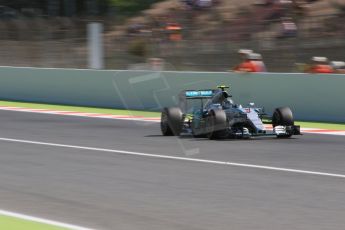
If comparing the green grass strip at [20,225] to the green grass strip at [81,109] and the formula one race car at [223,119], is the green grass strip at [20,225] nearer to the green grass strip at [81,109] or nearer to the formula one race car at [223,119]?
the formula one race car at [223,119]

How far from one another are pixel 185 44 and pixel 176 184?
61.0 feet

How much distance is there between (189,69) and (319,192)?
1645cm

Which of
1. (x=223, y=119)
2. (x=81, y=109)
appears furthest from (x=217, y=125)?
(x=81, y=109)

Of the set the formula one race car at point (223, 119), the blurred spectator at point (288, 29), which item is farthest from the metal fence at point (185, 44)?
the formula one race car at point (223, 119)

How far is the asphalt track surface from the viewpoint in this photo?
658cm

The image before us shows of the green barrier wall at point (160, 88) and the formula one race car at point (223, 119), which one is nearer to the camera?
the formula one race car at point (223, 119)

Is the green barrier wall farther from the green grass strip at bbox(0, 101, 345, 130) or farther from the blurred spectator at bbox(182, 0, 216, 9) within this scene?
the blurred spectator at bbox(182, 0, 216, 9)

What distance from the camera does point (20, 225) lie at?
6.41 metres

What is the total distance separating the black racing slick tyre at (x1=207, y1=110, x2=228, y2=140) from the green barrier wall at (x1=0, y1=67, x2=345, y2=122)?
173 inches

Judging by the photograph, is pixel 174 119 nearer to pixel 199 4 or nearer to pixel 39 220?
pixel 39 220

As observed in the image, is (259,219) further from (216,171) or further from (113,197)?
(216,171)

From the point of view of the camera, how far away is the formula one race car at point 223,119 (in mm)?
12914

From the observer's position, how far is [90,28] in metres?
23.9

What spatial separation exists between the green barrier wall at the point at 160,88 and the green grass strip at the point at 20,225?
1116 cm
